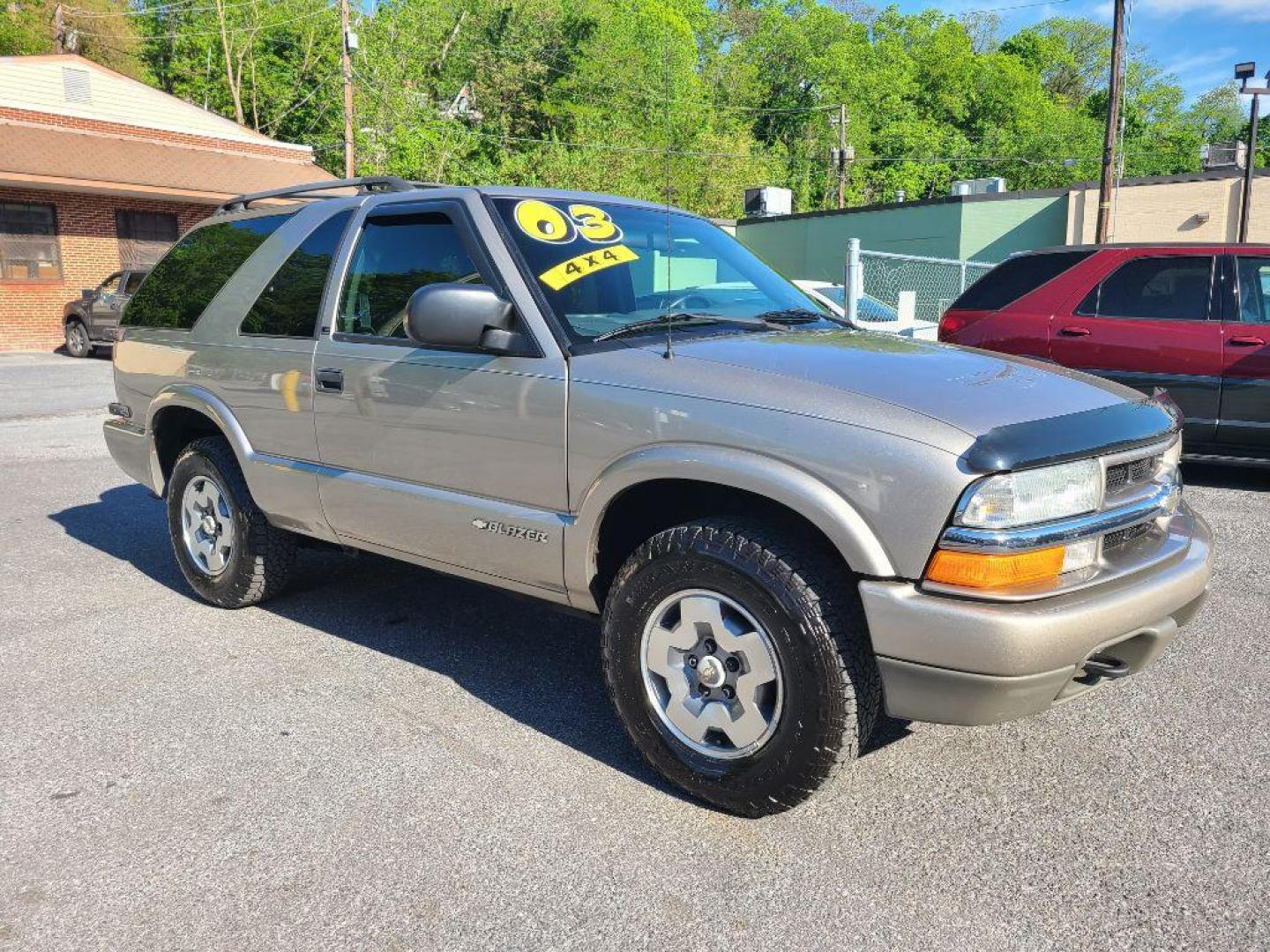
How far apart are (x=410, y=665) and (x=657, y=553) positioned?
1.62 metres

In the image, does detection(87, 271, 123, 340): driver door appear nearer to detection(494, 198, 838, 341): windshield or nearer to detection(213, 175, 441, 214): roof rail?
detection(213, 175, 441, 214): roof rail

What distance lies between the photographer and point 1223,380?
7.15m

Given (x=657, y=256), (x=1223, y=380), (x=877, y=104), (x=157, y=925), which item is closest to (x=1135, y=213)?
(x=1223, y=380)

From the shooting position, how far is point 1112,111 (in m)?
22.8

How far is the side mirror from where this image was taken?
10.5ft

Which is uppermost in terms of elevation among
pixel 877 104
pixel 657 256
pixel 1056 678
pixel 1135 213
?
pixel 877 104

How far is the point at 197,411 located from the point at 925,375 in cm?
345

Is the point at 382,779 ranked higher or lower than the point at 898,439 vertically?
lower

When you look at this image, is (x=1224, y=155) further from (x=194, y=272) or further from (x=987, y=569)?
(x=987, y=569)

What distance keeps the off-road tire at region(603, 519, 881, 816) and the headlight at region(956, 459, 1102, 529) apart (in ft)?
1.34

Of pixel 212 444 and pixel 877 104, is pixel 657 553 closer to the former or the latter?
pixel 212 444

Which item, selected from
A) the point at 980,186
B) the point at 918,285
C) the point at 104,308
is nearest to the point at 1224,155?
the point at 918,285

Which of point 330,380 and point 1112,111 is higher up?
point 1112,111

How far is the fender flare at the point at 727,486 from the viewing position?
2.60 metres
